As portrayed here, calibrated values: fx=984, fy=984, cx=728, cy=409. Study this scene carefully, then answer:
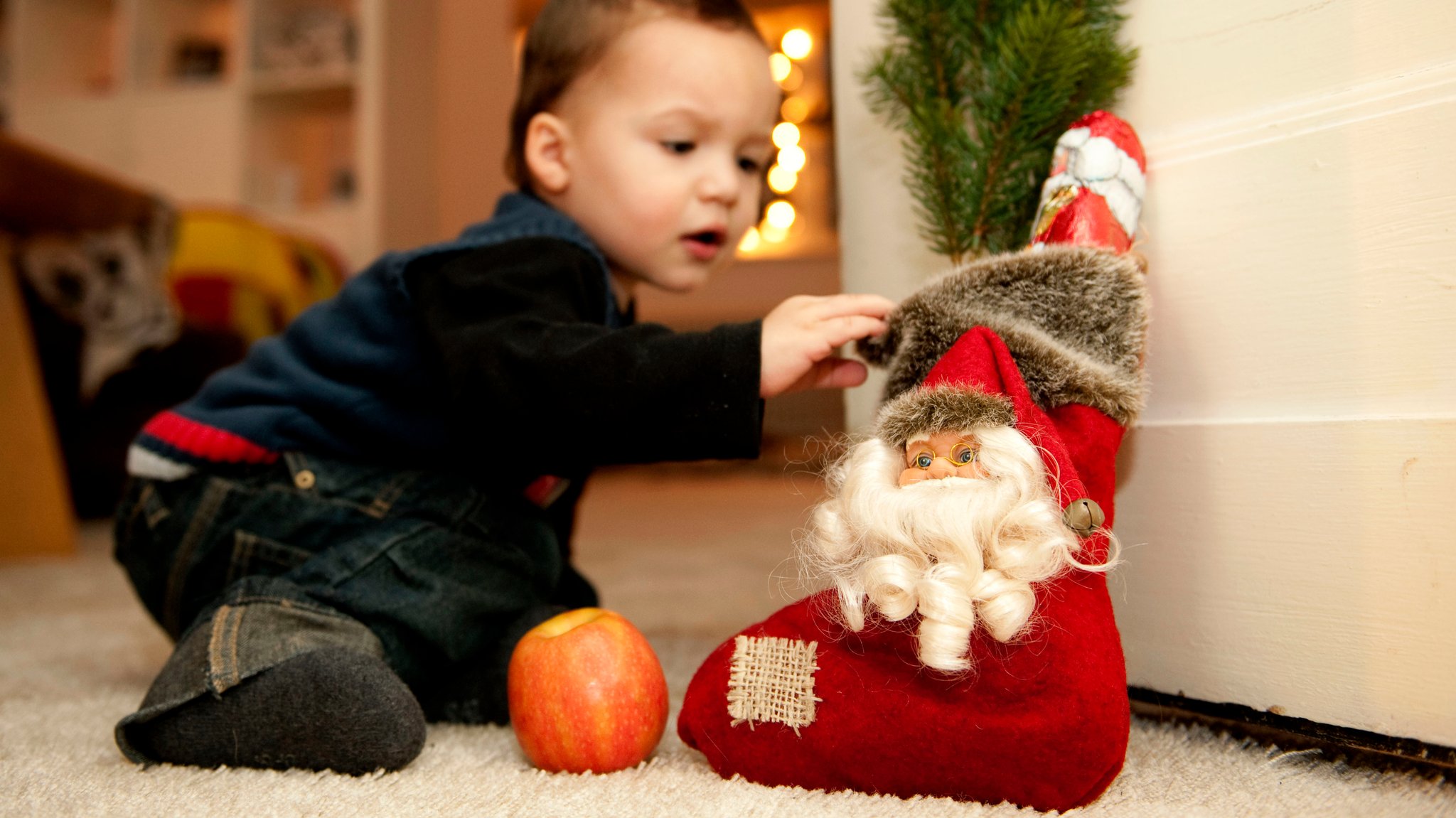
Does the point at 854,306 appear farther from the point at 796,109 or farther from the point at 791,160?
the point at 796,109

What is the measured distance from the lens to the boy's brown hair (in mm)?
908

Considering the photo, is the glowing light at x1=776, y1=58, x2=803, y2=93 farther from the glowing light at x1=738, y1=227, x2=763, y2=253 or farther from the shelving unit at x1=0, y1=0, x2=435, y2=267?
the shelving unit at x1=0, y1=0, x2=435, y2=267

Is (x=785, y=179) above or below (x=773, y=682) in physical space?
above

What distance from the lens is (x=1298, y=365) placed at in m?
0.62

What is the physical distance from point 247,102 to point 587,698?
3.32 meters

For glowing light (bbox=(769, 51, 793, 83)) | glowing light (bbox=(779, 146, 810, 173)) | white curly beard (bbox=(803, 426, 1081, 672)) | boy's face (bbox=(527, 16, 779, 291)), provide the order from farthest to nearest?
glowing light (bbox=(769, 51, 793, 83)) < glowing light (bbox=(779, 146, 810, 173)) < boy's face (bbox=(527, 16, 779, 291)) < white curly beard (bbox=(803, 426, 1081, 672))

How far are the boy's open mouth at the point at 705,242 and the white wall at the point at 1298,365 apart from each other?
38 centimetres

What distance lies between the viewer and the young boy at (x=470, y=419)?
0.63 meters

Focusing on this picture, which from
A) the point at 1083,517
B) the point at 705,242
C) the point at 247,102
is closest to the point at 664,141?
the point at 705,242

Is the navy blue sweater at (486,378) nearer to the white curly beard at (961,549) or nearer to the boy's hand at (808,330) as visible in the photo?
the boy's hand at (808,330)

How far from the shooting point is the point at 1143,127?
0.70 m

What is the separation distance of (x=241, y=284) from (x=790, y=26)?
1.96 meters

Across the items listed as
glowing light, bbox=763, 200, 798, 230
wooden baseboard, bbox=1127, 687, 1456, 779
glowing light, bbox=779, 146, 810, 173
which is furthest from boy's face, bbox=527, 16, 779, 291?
glowing light, bbox=763, 200, 798, 230

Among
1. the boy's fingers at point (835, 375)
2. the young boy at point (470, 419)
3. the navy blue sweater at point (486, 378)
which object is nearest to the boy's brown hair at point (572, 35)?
the young boy at point (470, 419)
